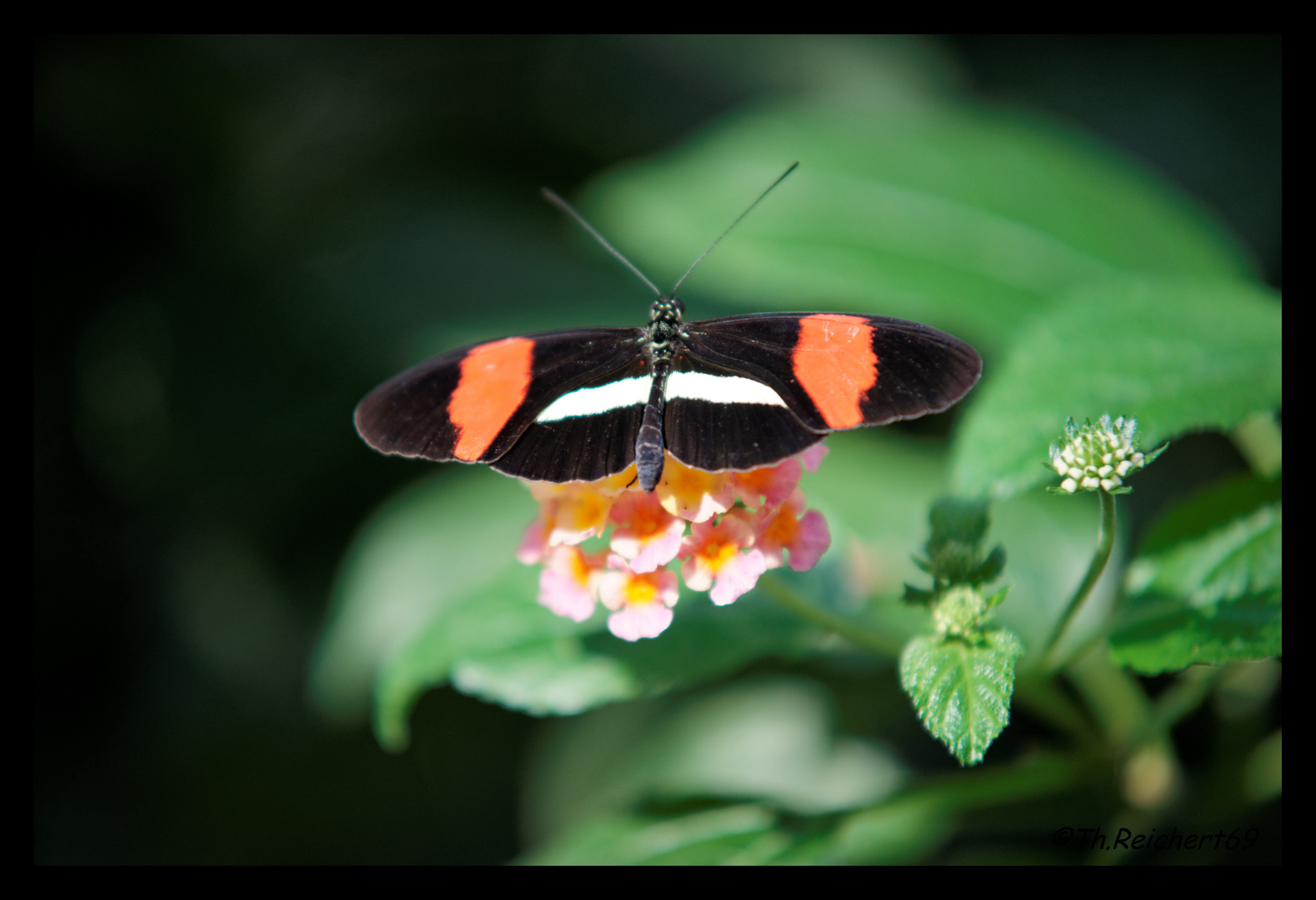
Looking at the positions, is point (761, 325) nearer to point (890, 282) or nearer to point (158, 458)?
point (890, 282)

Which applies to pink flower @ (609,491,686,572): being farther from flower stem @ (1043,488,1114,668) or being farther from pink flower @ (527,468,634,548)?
flower stem @ (1043,488,1114,668)

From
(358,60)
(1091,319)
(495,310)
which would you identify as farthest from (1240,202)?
(358,60)

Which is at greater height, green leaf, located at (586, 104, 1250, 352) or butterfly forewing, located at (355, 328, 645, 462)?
green leaf, located at (586, 104, 1250, 352)

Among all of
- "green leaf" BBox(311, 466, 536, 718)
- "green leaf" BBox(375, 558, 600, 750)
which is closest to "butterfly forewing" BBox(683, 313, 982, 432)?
"green leaf" BBox(375, 558, 600, 750)

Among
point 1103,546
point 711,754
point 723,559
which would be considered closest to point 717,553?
point 723,559

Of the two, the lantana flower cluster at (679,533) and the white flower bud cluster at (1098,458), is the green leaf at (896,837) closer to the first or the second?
the lantana flower cluster at (679,533)

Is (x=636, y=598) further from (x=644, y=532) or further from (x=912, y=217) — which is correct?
(x=912, y=217)
